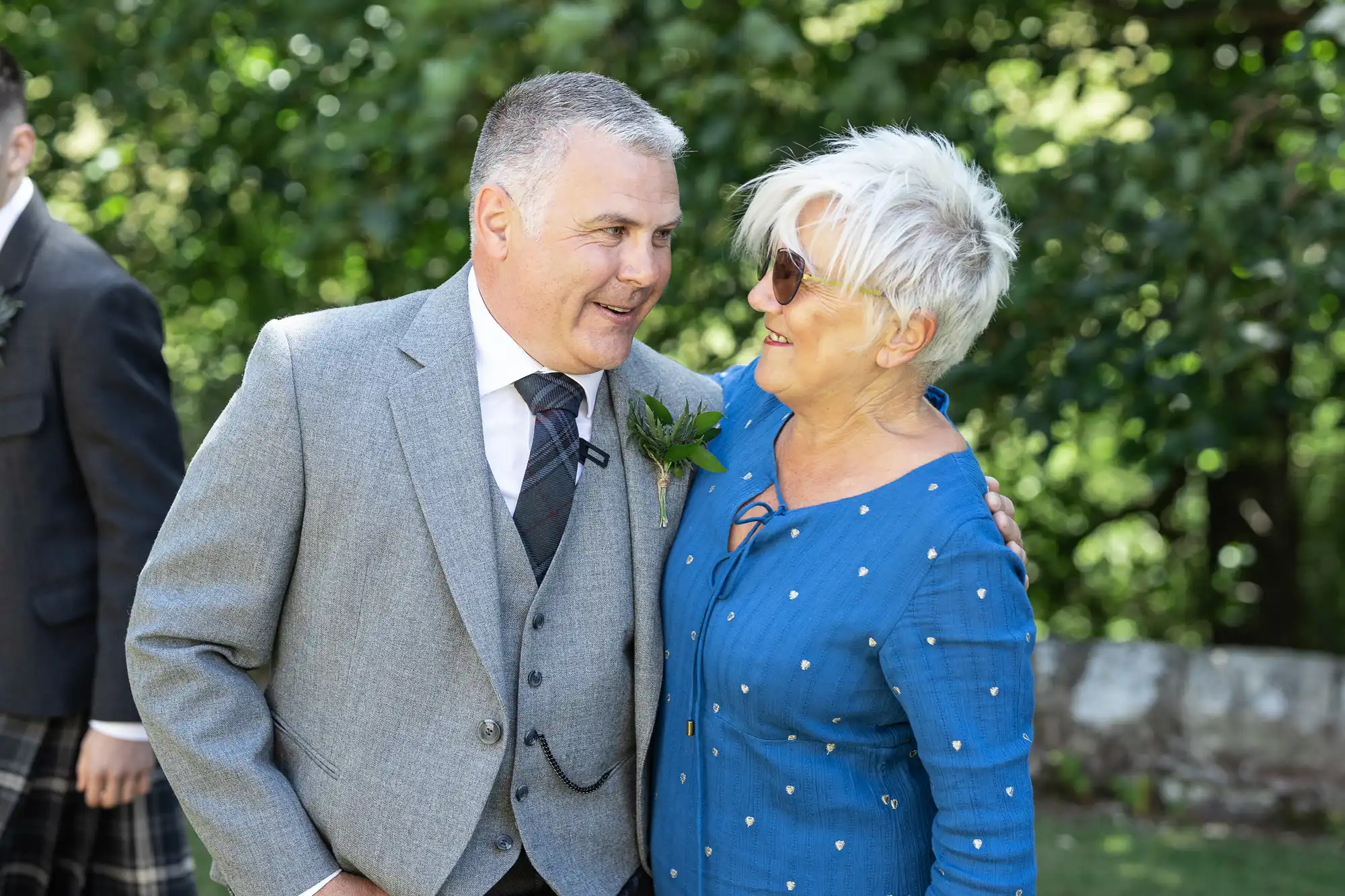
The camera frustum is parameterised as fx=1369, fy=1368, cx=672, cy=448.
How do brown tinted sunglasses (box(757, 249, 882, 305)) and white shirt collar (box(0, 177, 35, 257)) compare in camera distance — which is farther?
white shirt collar (box(0, 177, 35, 257))

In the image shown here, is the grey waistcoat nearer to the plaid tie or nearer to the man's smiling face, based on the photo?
the plaid tie

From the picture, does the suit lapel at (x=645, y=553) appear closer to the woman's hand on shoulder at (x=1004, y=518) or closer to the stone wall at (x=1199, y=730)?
the woman's hand on shoulder at (x=1004, y=518)

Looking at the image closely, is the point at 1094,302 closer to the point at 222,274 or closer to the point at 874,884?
the point at 874,884

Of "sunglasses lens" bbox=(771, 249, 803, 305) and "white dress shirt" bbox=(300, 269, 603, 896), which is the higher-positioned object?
"sunglasses lens" bbox=(771, 249, 803, 305)

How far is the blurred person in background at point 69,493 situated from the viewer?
2.76 m

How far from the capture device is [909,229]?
2.08m

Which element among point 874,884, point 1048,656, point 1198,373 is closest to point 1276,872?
point 1048,656

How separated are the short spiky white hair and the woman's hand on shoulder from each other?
21 cm

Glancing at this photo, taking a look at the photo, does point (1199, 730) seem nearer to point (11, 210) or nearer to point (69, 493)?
point (69, 493)

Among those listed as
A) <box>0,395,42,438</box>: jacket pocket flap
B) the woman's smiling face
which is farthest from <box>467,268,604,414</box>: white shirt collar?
<box>0,395,42,438</box>: jacket pocket flap

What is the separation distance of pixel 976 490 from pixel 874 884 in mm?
619

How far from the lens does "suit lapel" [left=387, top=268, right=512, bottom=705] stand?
2023 millimetres

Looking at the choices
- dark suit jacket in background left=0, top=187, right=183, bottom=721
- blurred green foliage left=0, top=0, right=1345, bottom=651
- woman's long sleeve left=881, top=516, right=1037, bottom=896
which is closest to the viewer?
woman's long sleeve left=881, top=516, right=1037, bottom=896

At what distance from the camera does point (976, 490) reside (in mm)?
2088
